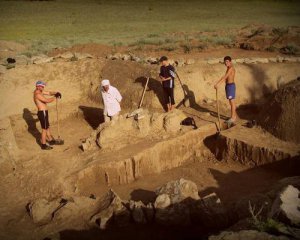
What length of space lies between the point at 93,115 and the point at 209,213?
659 centimetres

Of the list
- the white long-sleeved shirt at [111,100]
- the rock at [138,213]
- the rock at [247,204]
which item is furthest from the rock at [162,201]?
the white long-sleeved shirt at [111,100]

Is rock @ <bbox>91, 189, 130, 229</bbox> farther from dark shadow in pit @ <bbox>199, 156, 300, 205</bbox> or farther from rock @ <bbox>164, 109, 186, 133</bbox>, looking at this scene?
rock @ <bbox>164, 109, 186, 133</bbox>

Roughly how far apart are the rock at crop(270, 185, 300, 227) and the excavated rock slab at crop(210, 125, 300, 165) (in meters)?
3.86

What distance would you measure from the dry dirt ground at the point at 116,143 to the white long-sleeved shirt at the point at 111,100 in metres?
1.13

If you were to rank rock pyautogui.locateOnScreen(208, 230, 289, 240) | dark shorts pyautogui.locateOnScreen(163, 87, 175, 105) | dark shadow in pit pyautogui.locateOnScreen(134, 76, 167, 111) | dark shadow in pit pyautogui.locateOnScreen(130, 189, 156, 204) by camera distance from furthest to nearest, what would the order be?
dark shadow in pit pyautogui.locateOnScreen(134, 76, 167, 111), dark shorts pyautogui.locateOnScreen(163, 87, 175, 105), dark shadow in pit pyautogui.locateOnScreen(130, 189, 156, 204), rock pyautogui.locateOnScreen(208, 230, 289, 240)

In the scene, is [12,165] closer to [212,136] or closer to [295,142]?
[212,136]

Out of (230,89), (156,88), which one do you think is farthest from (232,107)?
(156,88)

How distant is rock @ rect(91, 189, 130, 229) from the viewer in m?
6.82

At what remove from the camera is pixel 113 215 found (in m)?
6.91

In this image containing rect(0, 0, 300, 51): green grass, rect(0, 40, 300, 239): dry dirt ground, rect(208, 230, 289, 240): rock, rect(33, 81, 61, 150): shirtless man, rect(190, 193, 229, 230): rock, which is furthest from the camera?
rect(0, 0, 300, 51): green grass

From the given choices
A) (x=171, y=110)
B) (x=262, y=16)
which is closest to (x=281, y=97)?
(x=171, y=110)

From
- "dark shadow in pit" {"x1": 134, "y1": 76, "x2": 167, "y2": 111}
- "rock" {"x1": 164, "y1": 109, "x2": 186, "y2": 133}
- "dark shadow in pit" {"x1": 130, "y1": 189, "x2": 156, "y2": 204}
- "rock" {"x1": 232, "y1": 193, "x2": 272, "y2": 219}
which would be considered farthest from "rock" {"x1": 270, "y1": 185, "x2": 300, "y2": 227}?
"dark shadow in pit" {"x1": 134, "y1": 76, "x2": 167, "y2": 111}

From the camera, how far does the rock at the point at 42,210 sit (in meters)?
7.14

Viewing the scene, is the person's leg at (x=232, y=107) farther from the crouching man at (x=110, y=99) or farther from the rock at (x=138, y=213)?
the rock at (x=138, y=213)
